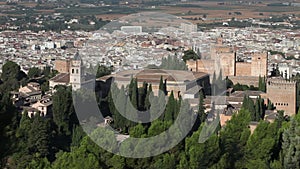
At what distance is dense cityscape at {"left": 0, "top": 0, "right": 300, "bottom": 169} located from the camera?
800 centimetres

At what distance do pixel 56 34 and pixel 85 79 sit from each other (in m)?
21.5

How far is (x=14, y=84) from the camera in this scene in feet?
49.4

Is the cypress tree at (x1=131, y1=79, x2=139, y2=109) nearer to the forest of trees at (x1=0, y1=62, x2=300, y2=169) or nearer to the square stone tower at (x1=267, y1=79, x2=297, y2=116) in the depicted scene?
Result: the forest of trees at (x1=0, y1=62, x2=300, y2=169)

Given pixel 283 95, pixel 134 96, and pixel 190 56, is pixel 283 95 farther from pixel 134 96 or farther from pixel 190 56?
pixel 190 56

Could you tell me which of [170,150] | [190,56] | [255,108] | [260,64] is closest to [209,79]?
[260,64]

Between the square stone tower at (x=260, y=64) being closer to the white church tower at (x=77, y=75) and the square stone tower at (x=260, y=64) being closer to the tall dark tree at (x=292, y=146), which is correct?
the white church tower at (x=77, y=75)

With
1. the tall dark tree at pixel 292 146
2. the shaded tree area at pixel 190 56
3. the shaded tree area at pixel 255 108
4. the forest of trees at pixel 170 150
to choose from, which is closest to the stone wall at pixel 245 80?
the shaded tree area at pixel 190 56

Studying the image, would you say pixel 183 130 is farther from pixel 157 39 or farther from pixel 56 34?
pixel 56 34

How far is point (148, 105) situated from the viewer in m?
12.3

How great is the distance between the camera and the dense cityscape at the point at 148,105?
26.2 ft

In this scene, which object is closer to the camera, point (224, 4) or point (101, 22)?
point (101, 22)

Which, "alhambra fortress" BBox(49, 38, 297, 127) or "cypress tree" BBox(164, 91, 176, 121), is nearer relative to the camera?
"cypress tree" BBox(164, 91, 176, 121)

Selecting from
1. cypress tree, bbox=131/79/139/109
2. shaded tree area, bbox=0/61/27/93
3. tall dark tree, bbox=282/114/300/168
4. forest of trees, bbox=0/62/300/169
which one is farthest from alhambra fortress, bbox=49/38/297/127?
tall dark tree, bbox=282/114/300/168

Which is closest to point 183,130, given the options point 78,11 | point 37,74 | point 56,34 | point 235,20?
point 37,74
